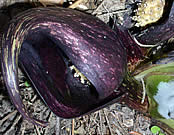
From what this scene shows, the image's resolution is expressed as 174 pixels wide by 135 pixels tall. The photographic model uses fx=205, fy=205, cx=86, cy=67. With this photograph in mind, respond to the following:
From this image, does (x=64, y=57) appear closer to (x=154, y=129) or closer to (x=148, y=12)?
(x=148, y=12)

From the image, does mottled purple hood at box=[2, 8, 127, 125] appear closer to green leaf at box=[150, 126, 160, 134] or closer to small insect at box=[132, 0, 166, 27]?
small insect at box=[132, 0, 166, 27]

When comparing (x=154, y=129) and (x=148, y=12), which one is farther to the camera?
(x=154, y=129)

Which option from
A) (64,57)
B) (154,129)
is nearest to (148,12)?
(64,57)

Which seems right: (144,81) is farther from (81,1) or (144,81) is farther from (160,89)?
(81,1)

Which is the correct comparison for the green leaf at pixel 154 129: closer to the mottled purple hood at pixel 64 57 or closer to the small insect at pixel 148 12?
the mottled purple hood at pixel 64 57

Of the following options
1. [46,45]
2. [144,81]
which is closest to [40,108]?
[46,45]

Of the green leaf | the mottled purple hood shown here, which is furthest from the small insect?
the green leaf

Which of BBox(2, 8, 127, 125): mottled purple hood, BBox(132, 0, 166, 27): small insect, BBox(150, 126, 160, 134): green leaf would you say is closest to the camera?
BBox(2, 8, 127, 125): mottled purple hood

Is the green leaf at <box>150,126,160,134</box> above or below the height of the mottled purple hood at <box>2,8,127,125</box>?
below
